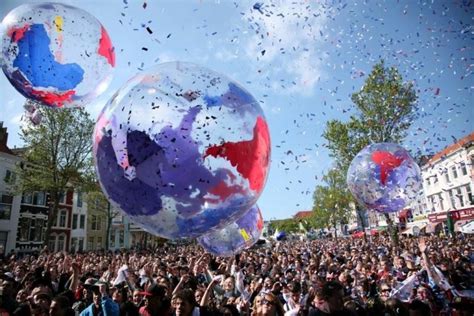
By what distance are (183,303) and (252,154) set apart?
1813 mm

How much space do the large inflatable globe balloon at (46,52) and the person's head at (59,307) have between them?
3.28 meters

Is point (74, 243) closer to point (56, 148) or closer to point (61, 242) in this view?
point (61, 242)

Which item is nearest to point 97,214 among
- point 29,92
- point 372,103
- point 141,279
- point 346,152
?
point 346,152

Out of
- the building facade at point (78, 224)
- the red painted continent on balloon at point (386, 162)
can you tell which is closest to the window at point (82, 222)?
the building facade at point (78, 224)

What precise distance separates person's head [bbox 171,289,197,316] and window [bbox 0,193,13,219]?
123 feet

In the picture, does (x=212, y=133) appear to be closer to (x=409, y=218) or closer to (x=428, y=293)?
(x=428, y=293)

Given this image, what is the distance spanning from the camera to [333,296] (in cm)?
407

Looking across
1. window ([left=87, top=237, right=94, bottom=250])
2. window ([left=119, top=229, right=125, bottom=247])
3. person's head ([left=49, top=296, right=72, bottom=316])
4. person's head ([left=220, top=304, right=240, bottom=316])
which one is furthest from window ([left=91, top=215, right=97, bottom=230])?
person's head ([left=49, top=296, right=72, bottom=316])

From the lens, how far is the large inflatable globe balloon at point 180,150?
298cm

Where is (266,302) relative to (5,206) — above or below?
below

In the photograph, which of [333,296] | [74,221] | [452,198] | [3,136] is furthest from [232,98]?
[74,221]

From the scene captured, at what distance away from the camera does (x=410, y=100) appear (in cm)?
2409

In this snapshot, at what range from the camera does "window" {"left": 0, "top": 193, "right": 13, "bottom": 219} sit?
112 ft

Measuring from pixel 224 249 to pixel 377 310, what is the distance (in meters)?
3.04
